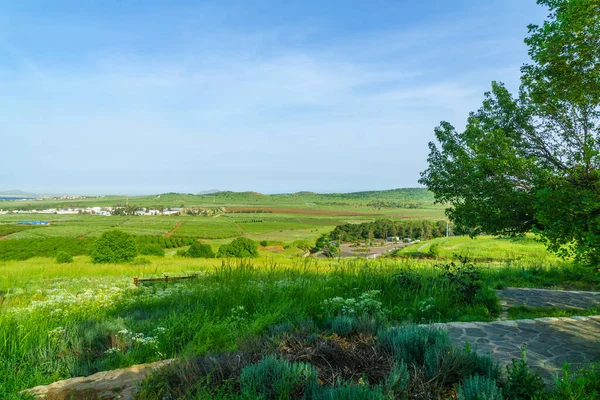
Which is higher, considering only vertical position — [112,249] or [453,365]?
[453,365]

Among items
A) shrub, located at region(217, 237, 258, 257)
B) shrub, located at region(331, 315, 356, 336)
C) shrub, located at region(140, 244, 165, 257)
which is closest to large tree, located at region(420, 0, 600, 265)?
shrub, located at region(331, 315, 356, 336)

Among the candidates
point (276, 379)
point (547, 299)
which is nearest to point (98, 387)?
point (276, 379)

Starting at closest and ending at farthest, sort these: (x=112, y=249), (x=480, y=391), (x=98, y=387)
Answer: (x=480, y=391) → (x=98, y=387) → (x=112, y=249)

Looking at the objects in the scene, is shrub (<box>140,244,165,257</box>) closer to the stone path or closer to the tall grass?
the tall grass

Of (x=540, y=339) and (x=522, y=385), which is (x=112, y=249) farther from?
(x=522, y=385)

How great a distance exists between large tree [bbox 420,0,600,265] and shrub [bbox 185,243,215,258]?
27.4 m

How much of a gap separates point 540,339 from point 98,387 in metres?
5.42

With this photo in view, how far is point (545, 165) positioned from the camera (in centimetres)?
842

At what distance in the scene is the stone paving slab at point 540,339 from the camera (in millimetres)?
3904

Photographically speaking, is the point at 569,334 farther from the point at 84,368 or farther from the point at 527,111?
the point at 527,111

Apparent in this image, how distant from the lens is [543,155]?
8.83 meters

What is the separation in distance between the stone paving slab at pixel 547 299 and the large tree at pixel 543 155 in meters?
1.20

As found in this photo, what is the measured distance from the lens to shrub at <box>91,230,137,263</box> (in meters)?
28.2

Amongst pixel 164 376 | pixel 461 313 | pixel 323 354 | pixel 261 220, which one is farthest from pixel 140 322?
pixel 261 220
